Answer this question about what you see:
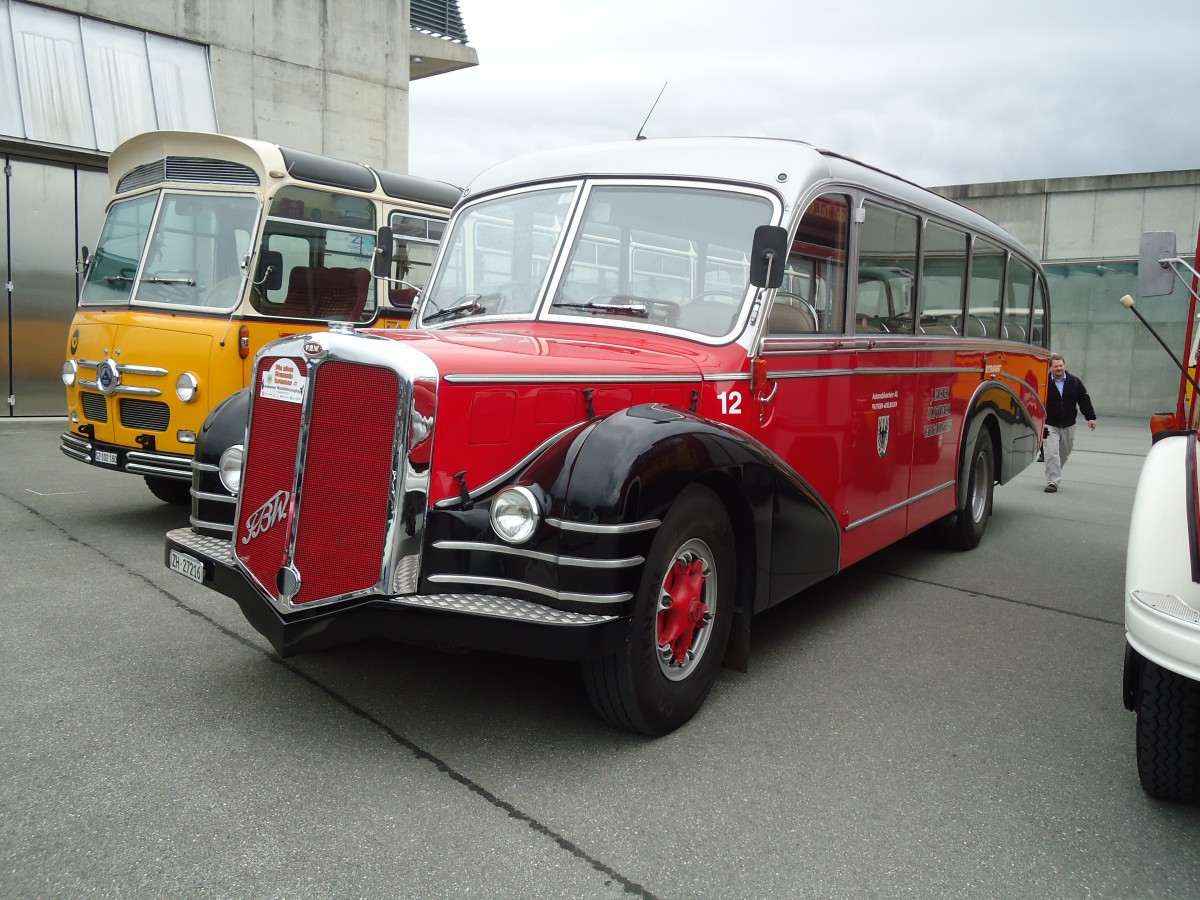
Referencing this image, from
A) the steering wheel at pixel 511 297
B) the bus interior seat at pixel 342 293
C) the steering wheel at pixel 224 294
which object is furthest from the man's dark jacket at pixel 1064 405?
the steering wheel at pixel 224 294

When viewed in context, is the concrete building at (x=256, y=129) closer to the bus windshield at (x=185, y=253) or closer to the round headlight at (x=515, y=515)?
the bus windshield at (x=185, y=253)

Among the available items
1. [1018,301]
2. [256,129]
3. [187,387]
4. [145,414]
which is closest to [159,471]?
[145,414]

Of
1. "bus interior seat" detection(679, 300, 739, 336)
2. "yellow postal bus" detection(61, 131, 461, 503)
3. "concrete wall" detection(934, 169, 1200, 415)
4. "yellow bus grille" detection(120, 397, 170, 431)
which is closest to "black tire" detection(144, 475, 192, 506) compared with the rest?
"yellow postal bus" detection(61, 131, 461, 503)

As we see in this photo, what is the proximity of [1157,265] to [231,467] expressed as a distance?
3.94 meters

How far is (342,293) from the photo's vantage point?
28.1ft

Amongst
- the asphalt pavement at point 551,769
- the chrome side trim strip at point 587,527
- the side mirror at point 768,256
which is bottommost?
the asphalt pavement at point 551,769

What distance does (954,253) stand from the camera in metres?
6.41

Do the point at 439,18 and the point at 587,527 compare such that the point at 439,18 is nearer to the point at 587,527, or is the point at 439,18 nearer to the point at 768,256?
Result: the point at 768,256

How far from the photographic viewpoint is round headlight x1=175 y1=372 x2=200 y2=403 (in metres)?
6.96

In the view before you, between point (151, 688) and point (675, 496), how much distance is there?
2339 millimetres

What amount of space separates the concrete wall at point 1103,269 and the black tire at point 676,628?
1973 centimetres

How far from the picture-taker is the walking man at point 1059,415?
10.8 meters

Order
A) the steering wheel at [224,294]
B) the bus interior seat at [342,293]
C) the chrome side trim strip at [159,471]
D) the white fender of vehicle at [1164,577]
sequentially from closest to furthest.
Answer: the white fender of vehicle at [1164,577] → the chrome side trim strip at [159,471] → the steering wheel at [224,294] → the bus interior seat at [342,293]

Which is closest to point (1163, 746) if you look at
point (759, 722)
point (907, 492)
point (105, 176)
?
point (759, 722)
